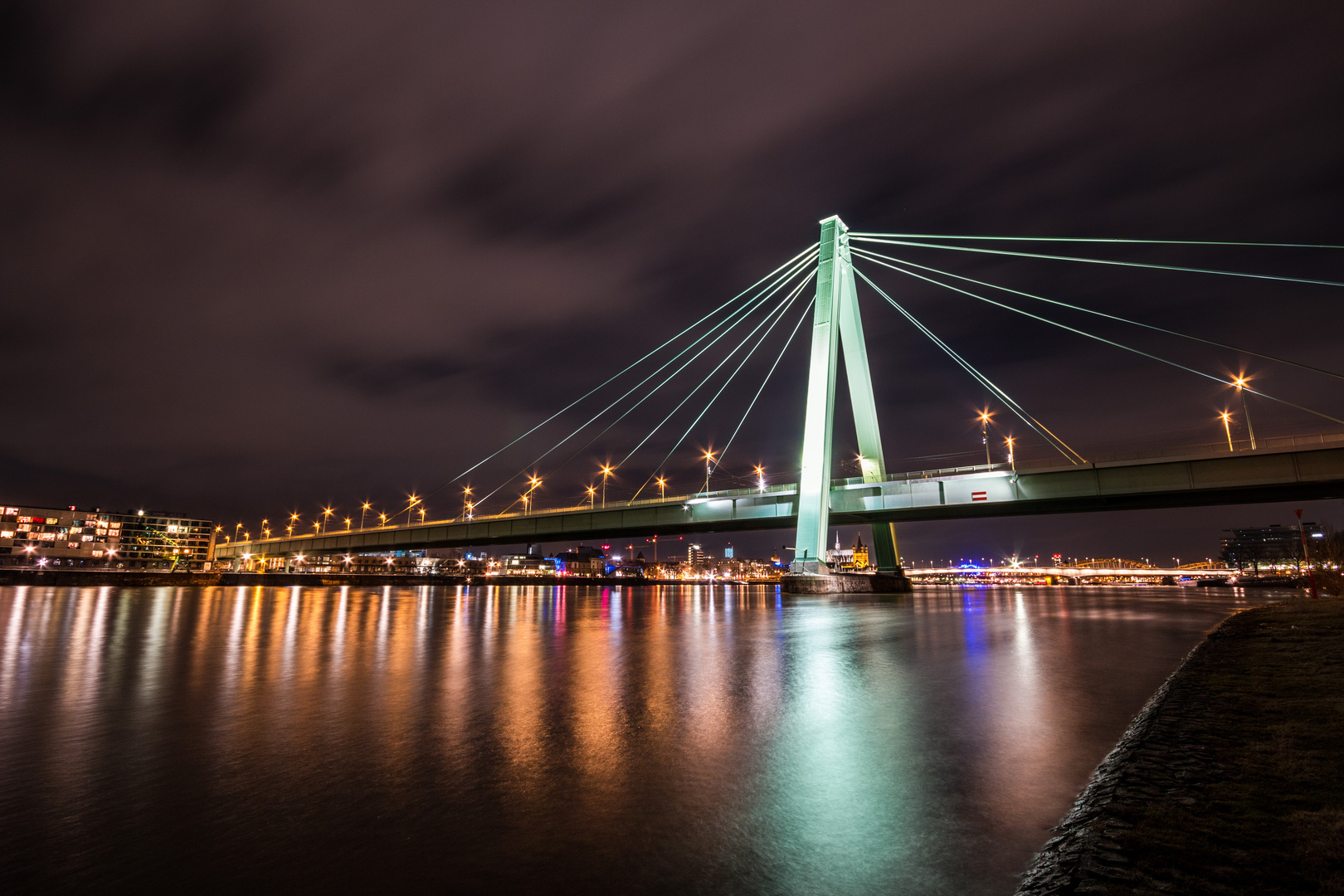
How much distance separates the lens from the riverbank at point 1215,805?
10.8 feet

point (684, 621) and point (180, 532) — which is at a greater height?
point (180, 532)

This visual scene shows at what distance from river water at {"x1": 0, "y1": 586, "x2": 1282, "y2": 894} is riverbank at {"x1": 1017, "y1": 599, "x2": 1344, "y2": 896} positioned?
18.3 inches

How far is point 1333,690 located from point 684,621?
2313 cm

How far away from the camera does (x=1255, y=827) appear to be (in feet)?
12.5

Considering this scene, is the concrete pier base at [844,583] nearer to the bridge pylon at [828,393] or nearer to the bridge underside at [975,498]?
the bridge pylon at [828,393]

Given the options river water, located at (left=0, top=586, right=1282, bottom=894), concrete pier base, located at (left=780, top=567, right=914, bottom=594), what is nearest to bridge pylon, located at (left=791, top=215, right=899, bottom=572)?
concrete pier base, located at (left=780, top=567, right=914, bottom=594)

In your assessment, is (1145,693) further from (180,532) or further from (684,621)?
(180,532)

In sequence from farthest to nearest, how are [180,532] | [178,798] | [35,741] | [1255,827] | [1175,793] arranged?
1. [180,532]
2. [35,741]
3. [178,798]
4. [1175,793]
5. [1255,827]

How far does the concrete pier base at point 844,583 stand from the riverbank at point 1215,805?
135 ft

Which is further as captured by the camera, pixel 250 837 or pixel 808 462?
pixel 808 462

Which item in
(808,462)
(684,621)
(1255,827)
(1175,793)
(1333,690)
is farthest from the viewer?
(808,462)

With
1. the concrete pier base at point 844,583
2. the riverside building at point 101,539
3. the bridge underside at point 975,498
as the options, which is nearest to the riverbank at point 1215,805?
the concrete pier base at point 844,583

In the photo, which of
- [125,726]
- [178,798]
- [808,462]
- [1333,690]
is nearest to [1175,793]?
[1333,690]

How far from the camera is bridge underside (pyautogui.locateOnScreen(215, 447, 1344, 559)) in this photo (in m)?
41.6
